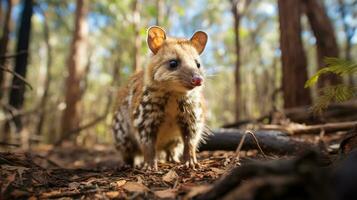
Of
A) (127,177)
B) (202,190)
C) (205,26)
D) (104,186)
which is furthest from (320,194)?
(205,26)

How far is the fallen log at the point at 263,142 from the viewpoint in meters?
5.45

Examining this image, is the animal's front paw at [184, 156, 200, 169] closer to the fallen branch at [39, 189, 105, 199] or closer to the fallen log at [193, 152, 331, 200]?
the fallen branch at [39, 189, 105, 199]

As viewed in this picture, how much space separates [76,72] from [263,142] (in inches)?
333

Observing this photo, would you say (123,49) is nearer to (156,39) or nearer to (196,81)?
(156,39)

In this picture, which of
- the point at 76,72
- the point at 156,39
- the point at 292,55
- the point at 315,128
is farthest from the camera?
the point at 76,72

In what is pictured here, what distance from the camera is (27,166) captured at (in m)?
4.31

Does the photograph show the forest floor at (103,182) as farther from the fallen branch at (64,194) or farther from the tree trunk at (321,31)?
the tree trunk at (321,31)

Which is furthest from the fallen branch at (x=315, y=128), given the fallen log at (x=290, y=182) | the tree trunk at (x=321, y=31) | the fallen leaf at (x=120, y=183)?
the fallen log at (x=290, y=182)

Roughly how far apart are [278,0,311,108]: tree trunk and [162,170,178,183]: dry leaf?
15.3 ft

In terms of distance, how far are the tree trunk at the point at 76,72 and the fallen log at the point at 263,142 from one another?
6.88 m

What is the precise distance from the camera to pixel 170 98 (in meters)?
4.89

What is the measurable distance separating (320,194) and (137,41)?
1137cm

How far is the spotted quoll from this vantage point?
4754 mm

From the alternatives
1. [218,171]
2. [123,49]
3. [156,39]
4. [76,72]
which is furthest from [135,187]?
[123,49]
